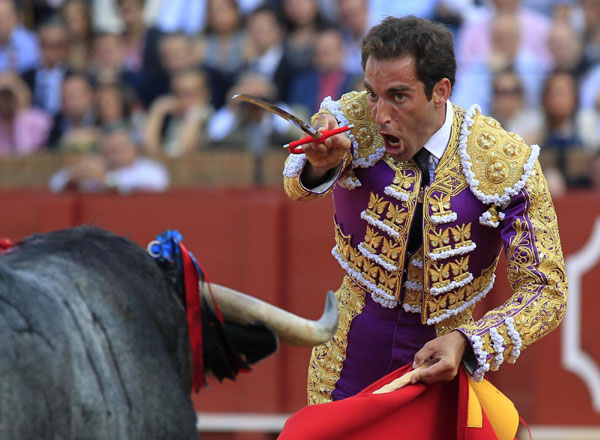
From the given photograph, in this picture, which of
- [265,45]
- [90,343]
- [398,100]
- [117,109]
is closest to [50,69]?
[117,109]

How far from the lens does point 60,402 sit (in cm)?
185

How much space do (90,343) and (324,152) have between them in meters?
0.61

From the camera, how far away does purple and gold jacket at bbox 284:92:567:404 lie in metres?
2.29

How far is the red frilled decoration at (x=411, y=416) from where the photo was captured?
2.21 metres

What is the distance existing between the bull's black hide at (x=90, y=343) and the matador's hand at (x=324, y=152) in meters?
0.39

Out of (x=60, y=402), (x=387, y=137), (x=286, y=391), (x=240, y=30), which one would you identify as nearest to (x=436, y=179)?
(x=387, y=137)

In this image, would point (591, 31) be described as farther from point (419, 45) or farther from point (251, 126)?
point (419, 45)

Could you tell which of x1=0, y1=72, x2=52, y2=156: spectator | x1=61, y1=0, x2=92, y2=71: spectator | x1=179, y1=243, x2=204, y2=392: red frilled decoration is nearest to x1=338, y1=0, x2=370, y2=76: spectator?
x1=61, y1=0, x2=92, y2=71: spectator

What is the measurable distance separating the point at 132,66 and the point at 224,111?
2.47 ft

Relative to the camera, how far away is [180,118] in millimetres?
5723

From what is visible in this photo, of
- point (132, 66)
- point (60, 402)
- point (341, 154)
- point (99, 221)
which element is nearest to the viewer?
point (60, 402)

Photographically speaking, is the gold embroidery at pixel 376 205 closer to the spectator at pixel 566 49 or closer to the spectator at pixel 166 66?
the spectator at pixel 566 49

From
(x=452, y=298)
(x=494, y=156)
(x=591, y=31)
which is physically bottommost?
(x=452, y=298)

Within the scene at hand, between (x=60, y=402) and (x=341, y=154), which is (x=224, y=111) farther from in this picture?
(x=60, y=402)
